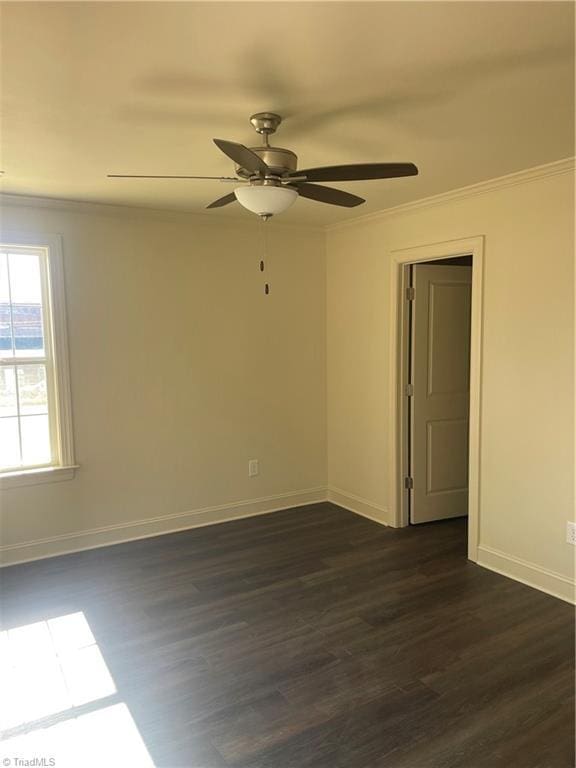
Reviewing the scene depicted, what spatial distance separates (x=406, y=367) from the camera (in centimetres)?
430

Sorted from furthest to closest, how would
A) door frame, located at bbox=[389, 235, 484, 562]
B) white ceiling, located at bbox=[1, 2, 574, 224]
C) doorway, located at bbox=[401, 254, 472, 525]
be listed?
doorway, located at bbox=[401, 254, 472, 525] < door frame, located at bbox=[389, 235, 484, 562] < white ceiling, located at bbox=[1, 2, 574, 224]

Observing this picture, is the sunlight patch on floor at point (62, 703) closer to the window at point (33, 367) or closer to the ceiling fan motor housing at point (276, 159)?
the window at point (33, 367)

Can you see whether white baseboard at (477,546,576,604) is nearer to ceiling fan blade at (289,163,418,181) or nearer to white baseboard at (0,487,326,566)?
white baseboard at (0,487,326,566)

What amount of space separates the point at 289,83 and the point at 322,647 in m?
2.56

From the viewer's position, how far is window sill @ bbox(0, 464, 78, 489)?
3697 millimetres

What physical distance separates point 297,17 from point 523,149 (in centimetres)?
171

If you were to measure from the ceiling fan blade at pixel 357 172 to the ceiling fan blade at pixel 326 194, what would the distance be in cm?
15

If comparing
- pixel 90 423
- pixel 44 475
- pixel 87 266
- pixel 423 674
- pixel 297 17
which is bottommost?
pixel 423 674

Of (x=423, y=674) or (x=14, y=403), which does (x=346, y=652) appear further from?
(x=14, y=403)

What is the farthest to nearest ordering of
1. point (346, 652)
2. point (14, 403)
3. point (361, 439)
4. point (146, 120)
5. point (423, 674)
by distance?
point (361, 439)
point (14, 403)
point (346, 652)
point (423, 674)
point (146, 120)

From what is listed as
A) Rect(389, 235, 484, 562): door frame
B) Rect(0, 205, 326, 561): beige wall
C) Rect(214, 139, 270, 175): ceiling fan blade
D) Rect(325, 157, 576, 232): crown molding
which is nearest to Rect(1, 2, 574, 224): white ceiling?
Rect(325, 157, 576, 232): crown molding

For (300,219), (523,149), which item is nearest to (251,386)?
(300,219)

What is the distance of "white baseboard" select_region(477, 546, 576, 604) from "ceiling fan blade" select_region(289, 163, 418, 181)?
8.20ft

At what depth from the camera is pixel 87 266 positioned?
3.88m
